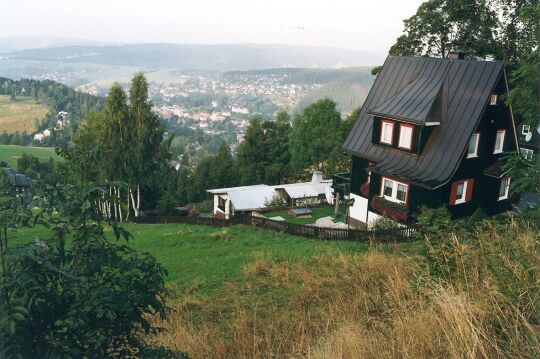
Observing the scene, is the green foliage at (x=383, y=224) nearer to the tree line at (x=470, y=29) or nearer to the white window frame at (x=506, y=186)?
the white window frame at (x=506, y=186)

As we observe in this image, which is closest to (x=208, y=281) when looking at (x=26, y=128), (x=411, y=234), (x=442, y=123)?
(x=411, y=234)

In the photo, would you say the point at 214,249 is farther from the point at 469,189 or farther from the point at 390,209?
the point at 469,189

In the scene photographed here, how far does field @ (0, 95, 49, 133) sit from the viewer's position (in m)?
154

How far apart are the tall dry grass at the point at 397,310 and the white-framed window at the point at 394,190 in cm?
1150

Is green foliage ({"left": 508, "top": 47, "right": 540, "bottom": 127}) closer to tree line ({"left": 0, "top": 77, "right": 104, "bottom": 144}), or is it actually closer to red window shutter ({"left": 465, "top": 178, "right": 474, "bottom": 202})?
red window shutter ({"left": 465, "top": 178, "right": 474, "bottom": 202})

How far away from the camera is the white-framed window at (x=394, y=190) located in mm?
21859

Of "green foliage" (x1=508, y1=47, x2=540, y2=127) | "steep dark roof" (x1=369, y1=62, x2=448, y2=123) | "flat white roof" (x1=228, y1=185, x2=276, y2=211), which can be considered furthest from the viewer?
"flat white roof" (x1=228, y1=185, x2=276, y2=211)

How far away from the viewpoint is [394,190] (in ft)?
73.3

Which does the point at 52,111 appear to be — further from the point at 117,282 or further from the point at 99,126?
the point at 117,282

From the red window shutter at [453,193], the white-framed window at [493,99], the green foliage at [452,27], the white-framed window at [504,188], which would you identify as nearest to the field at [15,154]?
the green foliage at [452,27]

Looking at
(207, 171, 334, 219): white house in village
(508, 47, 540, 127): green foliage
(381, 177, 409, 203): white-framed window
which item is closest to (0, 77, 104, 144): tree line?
(207, 171, 334, 219): white house in village

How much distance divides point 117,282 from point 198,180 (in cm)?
5845

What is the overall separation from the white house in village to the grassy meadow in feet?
56.6

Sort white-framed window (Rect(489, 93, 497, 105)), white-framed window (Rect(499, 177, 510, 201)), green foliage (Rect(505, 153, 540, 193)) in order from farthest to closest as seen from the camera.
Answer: white-framed window (Rect(499, 177, 510, 201)) < white-framed window (Rect(489, 93, 497, 105)) < green foliage (Rect(505, 153, 540, 193))
